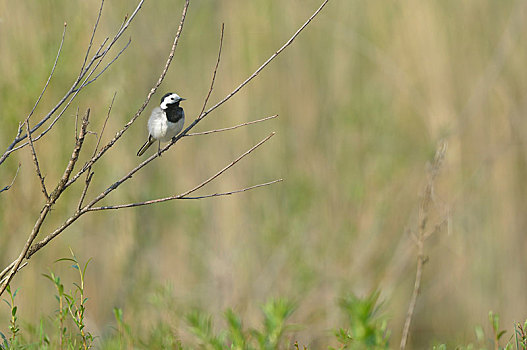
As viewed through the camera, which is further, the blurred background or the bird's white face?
the blurred background

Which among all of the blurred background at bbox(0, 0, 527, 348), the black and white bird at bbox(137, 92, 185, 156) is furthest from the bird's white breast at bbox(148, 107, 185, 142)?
the blurred background at bbox(0, 0, 527, 348)

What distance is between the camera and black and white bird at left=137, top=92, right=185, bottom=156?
2.97 meters

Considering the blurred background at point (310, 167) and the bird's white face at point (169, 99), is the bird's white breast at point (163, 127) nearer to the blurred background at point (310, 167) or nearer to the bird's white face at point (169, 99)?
the bird's white face at point (169, 99)

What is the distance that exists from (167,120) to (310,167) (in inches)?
61.7

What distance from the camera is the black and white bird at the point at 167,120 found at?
9.74 feet

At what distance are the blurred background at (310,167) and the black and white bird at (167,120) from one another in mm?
932

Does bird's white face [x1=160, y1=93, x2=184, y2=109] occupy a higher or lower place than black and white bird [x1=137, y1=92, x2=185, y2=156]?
higher

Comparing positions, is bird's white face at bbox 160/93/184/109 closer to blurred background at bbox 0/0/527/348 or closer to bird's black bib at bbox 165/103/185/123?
bird's black bib at bbox 165/103/185/123

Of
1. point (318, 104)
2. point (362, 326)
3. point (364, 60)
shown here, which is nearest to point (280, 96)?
point (318, 104)

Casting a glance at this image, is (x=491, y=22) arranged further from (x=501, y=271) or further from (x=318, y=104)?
(x=501, y=271)

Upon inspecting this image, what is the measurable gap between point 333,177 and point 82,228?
158 centimetres

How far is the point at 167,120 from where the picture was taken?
298 centimetres

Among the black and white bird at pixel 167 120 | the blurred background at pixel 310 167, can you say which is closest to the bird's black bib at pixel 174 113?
the black and white bird at pixel 167 120

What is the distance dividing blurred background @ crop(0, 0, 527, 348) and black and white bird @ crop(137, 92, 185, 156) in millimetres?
932
